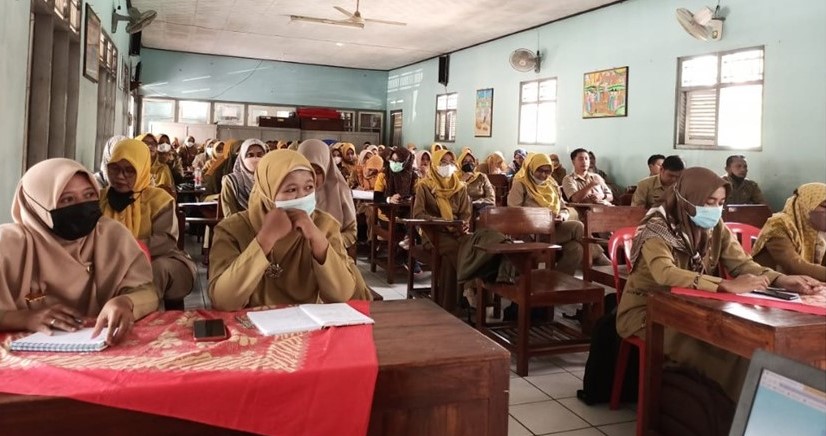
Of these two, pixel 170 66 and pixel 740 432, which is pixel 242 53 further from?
pixel 740 432

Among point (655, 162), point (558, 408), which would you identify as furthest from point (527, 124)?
point (558, 408)

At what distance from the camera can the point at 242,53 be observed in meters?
Answer: 14.8

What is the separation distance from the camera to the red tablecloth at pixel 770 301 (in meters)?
2.02

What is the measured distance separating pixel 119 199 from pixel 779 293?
2.87m

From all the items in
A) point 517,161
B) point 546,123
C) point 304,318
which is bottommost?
point 304,318

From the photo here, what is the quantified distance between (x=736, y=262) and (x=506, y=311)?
1949mm

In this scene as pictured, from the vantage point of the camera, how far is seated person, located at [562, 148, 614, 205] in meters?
6.57

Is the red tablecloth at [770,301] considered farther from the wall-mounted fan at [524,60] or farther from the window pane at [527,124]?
the window pane at [527,124]

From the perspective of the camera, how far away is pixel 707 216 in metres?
2.53

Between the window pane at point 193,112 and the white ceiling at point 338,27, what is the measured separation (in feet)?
4.08

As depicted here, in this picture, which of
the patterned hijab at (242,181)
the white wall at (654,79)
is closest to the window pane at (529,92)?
the white wall at (654,79)

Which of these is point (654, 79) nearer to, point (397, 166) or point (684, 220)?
point (397, 166)

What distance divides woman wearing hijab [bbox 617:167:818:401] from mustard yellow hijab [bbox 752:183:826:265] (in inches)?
14.7

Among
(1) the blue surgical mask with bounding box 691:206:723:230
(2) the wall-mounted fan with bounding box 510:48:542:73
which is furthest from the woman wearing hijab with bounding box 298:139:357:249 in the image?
(2) the wall-mounted fan with bounding box 510:48:542:73
